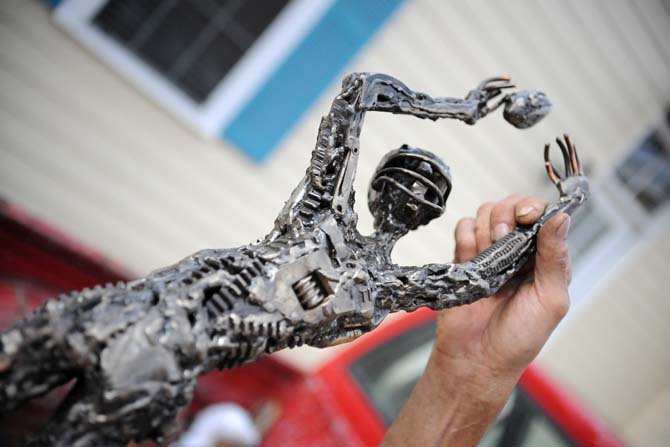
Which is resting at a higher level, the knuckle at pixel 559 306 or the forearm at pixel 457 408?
the knuckle at pixel 559 306

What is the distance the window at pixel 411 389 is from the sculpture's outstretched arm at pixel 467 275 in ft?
3.67

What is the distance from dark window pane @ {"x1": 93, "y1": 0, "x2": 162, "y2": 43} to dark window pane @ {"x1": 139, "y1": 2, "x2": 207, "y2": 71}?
0.28 ft

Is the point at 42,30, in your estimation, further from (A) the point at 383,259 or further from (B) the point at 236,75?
(A) the point at 383,259

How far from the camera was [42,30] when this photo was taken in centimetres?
273

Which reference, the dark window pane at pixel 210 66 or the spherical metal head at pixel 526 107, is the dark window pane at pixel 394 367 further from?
the dark window pane at pixel 210 66

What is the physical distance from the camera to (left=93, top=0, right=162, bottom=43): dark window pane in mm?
2924

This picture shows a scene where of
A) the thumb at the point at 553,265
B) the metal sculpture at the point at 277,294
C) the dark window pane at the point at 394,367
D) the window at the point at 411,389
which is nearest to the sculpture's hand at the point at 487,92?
the metal sculpture at the point at 277,294

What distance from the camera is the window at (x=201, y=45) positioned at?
9.73 feet

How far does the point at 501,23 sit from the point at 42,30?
2.74 meters

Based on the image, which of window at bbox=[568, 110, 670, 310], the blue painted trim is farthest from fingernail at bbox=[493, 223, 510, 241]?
window at bbox=[568, 110, 670, 310]

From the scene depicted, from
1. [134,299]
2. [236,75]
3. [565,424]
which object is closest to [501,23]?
[236,75]

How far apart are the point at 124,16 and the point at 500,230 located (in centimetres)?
241

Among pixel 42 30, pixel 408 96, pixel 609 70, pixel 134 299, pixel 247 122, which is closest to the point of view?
pixel 134 299

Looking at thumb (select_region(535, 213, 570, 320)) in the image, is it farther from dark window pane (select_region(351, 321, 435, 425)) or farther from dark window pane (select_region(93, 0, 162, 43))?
dark window pane (select_region(93, 0, 162, 43))
